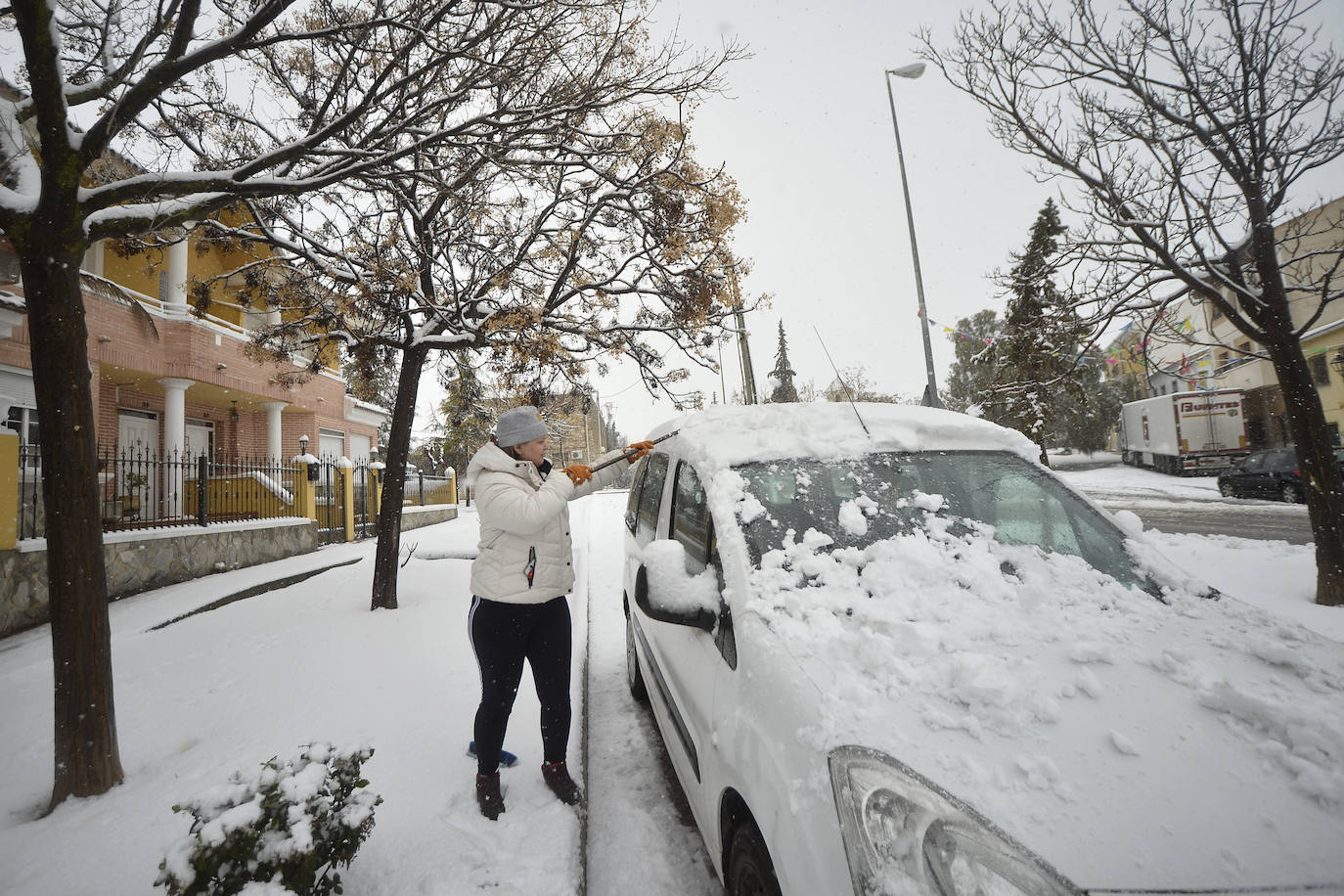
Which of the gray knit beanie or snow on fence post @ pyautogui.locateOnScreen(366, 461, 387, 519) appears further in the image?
snow on fence post @ pyautogui.locateOnScreen(366, 461, 387, 519)

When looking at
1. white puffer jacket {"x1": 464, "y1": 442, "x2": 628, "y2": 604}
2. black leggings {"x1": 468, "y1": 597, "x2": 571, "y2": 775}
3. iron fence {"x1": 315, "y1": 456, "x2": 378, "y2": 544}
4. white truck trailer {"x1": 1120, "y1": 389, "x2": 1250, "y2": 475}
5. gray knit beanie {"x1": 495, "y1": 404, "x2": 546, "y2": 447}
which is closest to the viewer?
white puffer jacket {"x1": 464, "y1": 442, "x2": 628, "y2": 604}

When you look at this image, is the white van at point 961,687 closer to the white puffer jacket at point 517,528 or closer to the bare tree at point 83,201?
the white puffer jacket at point 517,528

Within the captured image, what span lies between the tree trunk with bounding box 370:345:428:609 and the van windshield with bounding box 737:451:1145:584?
18.2 feet

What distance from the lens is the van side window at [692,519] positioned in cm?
246

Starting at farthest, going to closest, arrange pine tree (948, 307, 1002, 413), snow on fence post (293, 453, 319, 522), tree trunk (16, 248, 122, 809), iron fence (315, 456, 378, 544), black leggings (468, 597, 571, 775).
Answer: pine tree (948, 307, 1002, 413) < iron fence (315, 456, 378, 544) < snow on fence post (293, 453, 319, 522) < tree trunk (16, 248, 122, 809) < black leggings (468, 597, 571, 775)

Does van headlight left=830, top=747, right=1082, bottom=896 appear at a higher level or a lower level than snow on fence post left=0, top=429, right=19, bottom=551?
lower

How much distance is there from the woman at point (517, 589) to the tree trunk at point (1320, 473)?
7.78m

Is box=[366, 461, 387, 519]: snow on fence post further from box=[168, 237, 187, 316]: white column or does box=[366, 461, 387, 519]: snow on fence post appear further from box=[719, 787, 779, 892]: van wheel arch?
box=[719, 787, 779, 892]: van wheel arch

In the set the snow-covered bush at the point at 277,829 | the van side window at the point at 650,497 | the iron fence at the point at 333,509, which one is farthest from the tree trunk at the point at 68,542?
the iron fence at the point at 333,509

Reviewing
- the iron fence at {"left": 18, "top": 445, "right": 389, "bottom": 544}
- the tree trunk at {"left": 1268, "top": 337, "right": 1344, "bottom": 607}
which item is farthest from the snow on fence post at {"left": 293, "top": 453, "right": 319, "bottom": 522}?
the tree trunk at {"left": 1268, "top": 337, "right": 1344, "bottom": 607}

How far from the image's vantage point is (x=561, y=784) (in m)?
2.90

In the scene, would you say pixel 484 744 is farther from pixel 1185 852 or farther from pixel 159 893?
pixel 1185 852

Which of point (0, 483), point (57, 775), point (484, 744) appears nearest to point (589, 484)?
point (484, 744)

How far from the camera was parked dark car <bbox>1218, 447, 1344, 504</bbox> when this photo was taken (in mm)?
15586
